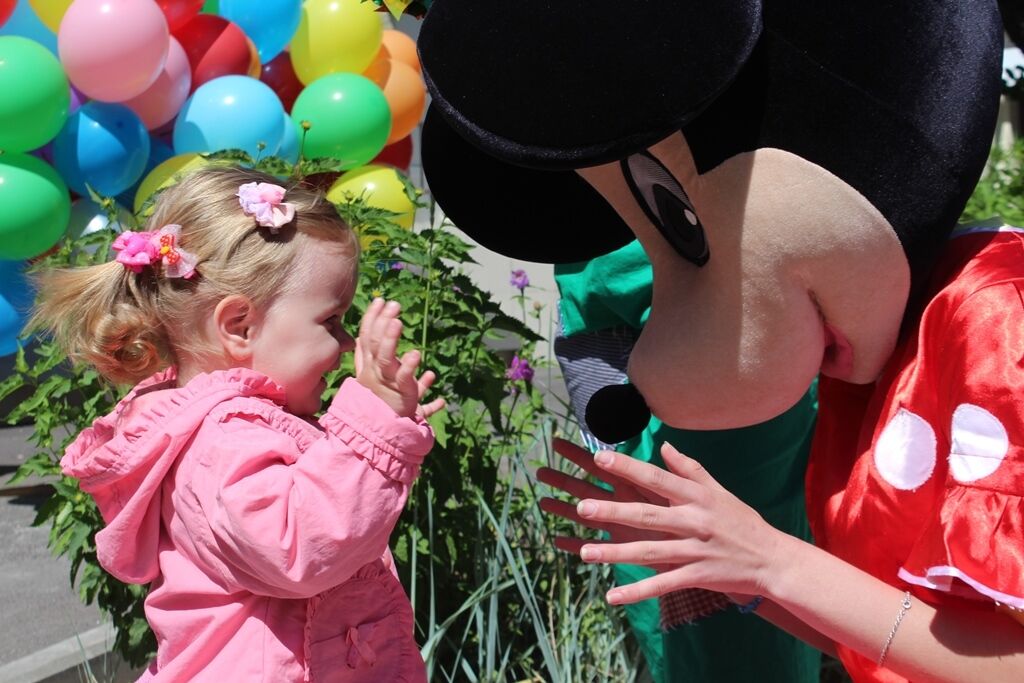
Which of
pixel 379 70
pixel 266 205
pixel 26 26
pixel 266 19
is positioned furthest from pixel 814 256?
pixel 379 70

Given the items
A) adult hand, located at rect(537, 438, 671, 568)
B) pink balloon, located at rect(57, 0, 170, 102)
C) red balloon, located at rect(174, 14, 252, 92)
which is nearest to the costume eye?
adult hand, located at rect(537, 438, 671, 568)

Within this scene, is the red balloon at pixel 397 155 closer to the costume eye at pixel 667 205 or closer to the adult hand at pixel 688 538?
the costume eye at pixel 667 205

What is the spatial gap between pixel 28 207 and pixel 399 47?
263cm

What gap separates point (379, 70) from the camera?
20.7 ft

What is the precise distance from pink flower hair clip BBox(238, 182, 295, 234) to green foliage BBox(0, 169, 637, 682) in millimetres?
683

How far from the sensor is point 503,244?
1.72 meters

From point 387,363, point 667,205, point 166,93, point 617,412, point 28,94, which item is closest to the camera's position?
point 667,205

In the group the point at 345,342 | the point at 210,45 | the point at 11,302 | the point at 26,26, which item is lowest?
the point at 11,302

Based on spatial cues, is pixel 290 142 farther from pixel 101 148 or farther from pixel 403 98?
pixel 101 148

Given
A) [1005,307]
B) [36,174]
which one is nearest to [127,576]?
[1005,307]

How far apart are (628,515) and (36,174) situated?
167 inches

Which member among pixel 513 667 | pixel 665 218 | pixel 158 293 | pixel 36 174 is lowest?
pixel 36 174

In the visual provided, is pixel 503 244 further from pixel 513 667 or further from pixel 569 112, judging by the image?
pixel 513 667

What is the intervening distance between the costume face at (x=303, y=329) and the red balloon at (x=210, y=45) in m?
4.04
